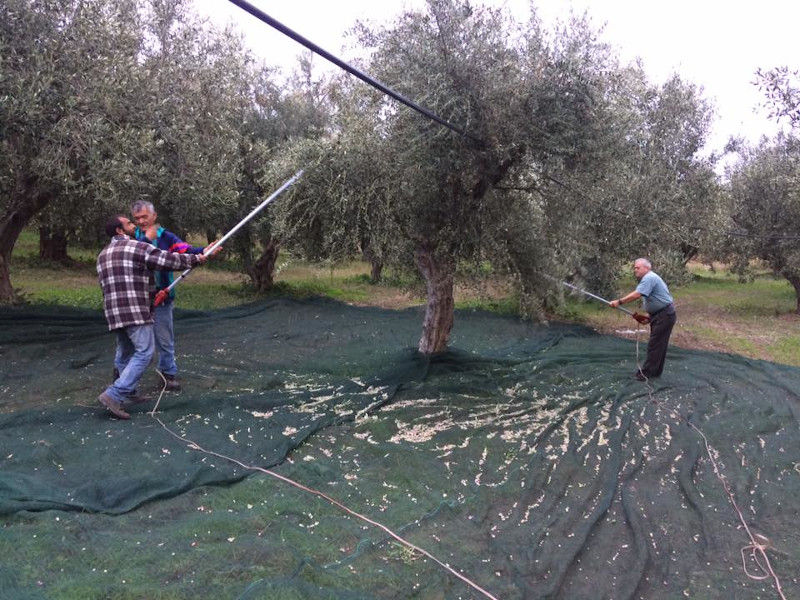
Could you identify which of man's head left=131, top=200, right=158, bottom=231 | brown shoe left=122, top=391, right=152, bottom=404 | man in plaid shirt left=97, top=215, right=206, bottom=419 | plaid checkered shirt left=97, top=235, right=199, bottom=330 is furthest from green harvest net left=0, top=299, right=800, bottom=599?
man's head left=131, top=200, right=158, bottom=231

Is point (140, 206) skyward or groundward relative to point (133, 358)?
skyward

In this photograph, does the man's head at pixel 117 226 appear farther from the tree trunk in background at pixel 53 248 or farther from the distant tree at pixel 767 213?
the tree trunk in background at pixel 53 248

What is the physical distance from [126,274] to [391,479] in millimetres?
3111

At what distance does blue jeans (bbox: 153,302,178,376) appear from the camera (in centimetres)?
667

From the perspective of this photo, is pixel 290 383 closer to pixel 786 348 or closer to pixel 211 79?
pixel 211 79

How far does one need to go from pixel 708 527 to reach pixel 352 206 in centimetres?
469

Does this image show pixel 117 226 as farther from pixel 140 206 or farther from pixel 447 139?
pixel 447 139

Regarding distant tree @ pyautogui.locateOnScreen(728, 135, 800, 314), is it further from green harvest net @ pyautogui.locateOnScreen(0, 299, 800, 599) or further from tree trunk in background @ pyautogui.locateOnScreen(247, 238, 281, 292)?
tree trunk in background @ pyautogui.locateOnScreen(247, 238, 281, 292)

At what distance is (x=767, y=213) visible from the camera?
51.3 feet

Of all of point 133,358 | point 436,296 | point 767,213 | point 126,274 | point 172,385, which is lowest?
point 172,385

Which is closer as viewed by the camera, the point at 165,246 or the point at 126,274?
the point at 126,274

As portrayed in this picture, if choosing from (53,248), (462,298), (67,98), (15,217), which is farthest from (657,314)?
(53,248)

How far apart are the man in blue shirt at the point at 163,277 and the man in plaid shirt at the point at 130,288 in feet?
1.84

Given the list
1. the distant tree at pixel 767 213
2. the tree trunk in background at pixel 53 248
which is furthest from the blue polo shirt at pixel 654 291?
the tree trunk in background at pixel 53 248
